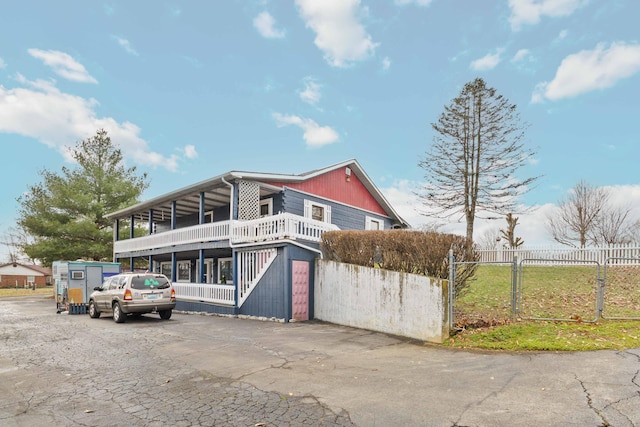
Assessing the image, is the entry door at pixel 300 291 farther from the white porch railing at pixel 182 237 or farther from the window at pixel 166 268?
the window at pixel 166 268

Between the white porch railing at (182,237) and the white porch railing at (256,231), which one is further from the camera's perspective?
the white porch railing at (182,237)

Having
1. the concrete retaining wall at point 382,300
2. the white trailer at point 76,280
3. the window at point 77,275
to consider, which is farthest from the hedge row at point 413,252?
the window at point 77,275

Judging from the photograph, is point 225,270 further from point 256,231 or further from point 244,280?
point 256,231

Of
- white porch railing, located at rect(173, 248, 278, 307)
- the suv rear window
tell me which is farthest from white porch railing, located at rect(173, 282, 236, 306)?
the suv rear window

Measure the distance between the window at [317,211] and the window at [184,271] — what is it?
10.2 m

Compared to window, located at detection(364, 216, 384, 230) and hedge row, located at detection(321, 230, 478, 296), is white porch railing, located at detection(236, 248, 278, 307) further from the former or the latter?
window, located at detection(364, 216, 384, 230)

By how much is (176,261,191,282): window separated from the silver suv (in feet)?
34.3

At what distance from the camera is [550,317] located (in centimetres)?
953

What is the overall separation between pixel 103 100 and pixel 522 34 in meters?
21.3

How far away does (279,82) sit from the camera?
21750 mm

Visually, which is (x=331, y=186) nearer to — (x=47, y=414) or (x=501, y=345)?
(x=501, y=345)

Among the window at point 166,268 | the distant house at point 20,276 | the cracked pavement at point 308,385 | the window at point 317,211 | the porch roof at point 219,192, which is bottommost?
the distant house at point 20,276

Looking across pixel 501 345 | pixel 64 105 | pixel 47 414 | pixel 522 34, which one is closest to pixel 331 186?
pixel 522 34

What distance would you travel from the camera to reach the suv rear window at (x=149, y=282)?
1350cm
